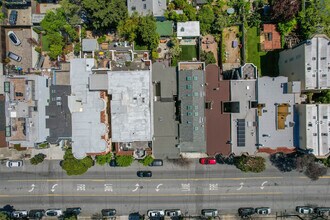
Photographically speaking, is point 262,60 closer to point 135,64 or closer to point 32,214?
point 135,64

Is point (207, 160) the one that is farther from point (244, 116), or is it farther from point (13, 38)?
point (13, 38)

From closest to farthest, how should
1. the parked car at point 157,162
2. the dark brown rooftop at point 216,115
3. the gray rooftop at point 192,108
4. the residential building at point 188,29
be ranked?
the gray rooftop at point 192,108, the dark brown rooftop at point 216,115, the residential building at point 188,29, the parked car at point 157,162

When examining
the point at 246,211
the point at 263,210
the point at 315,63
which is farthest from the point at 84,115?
the point at 315,63

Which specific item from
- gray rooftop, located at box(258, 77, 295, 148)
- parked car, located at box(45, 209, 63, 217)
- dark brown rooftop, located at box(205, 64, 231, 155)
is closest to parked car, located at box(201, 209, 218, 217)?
dark brown rooftop, located at box(205, 64, 231, 155)

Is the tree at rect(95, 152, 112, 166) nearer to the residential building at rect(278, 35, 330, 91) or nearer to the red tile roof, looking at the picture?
the residential building at rect(278, 35, 330, 91)

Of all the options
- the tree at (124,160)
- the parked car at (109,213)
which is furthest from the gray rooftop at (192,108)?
the parked car at (109,213)

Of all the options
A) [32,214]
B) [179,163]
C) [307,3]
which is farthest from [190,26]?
[32,214]

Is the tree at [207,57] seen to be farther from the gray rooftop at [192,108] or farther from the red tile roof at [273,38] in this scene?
the red tile roof at [273,38]
